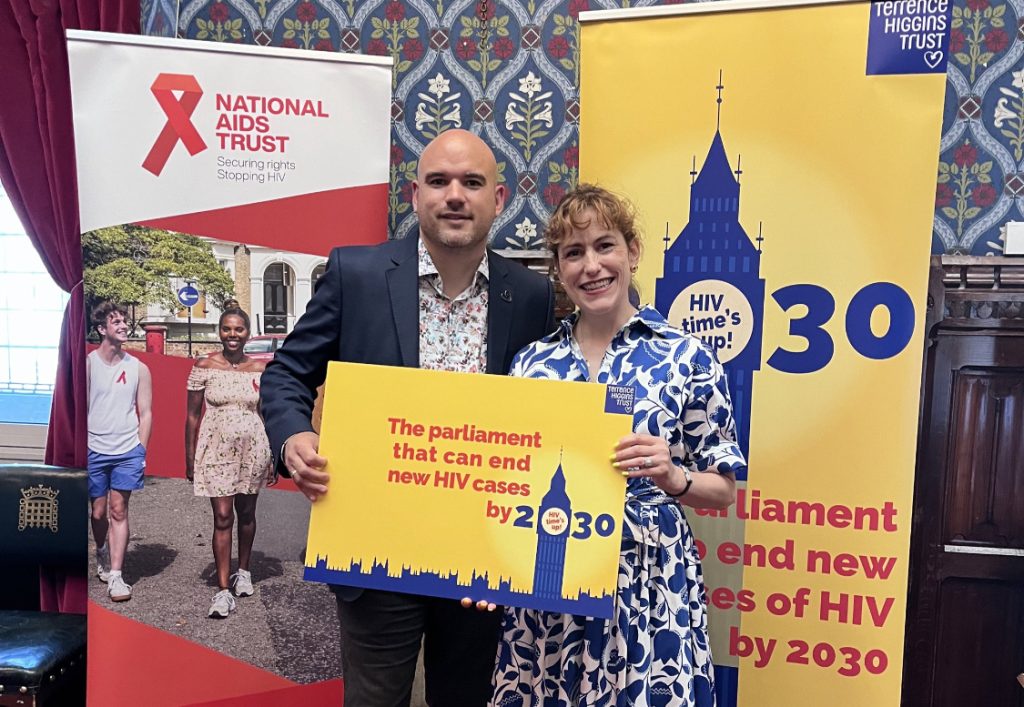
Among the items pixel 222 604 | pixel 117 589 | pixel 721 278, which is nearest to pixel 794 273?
pixel 721 278

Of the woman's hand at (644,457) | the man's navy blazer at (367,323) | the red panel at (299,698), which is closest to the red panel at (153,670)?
the red panel at (299,698)

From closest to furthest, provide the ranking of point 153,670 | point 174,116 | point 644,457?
point 644,457 → point 174,116 → point 153,670

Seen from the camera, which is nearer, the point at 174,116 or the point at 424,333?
the point at 424,333

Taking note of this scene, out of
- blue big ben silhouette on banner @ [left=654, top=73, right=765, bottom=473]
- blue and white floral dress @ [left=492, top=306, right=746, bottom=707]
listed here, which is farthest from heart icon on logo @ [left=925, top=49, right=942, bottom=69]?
blue and white floral dress @ [left=492, top=306, right=746, bottom=707]

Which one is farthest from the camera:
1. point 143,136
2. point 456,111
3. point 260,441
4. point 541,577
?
point 456,111

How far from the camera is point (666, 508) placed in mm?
1306

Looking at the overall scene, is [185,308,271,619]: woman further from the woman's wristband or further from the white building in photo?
the woman's wristband

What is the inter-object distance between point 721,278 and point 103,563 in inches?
88.2

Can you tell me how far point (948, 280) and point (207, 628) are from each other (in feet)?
9.34

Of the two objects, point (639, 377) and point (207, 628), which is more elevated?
point (639, 377)

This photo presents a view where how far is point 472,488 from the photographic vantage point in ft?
4.18

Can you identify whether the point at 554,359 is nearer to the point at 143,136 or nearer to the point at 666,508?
the point at 666,508

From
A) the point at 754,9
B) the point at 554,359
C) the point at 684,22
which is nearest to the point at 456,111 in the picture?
the point at 684,22

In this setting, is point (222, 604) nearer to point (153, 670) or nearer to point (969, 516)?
point (153, 670)
